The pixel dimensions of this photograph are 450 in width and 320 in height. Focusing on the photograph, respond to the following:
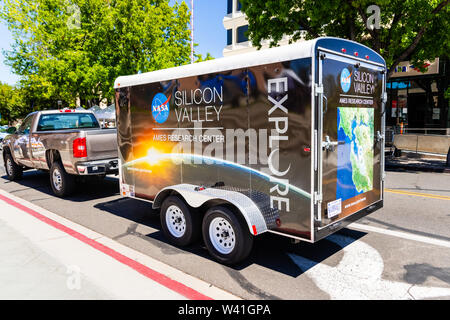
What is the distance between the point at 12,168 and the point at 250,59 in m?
10.9

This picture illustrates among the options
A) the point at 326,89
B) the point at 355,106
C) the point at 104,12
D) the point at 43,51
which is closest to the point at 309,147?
the point at 326,89

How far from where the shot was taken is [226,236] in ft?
15.6

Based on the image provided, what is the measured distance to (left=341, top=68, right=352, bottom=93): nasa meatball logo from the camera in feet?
14.9

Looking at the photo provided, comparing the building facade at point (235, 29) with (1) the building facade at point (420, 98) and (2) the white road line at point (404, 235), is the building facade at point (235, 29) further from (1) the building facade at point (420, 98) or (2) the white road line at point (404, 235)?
(2) the white road line at point (404, 235)

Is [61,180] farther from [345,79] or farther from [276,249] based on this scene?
[345,79]

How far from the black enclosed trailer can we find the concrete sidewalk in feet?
2.53

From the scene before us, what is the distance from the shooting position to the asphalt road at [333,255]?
411 centimetres

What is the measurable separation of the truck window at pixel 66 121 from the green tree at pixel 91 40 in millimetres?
11740

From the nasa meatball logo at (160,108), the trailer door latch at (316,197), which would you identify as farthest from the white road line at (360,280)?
the nasa meatball logo at (160,108)

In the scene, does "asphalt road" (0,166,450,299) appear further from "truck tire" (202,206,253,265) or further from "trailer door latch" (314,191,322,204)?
"trailer door latch" (314,191,322,204)

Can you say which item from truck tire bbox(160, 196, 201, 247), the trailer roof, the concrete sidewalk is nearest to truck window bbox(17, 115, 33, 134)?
the concrete sidewalk

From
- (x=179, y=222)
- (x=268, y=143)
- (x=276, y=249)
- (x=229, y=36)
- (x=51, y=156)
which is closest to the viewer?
(x=268, y=143)

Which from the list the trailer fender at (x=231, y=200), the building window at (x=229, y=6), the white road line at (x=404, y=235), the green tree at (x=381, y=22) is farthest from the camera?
the building window at (x=229, y=6)

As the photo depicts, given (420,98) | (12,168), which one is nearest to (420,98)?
(420,98)
